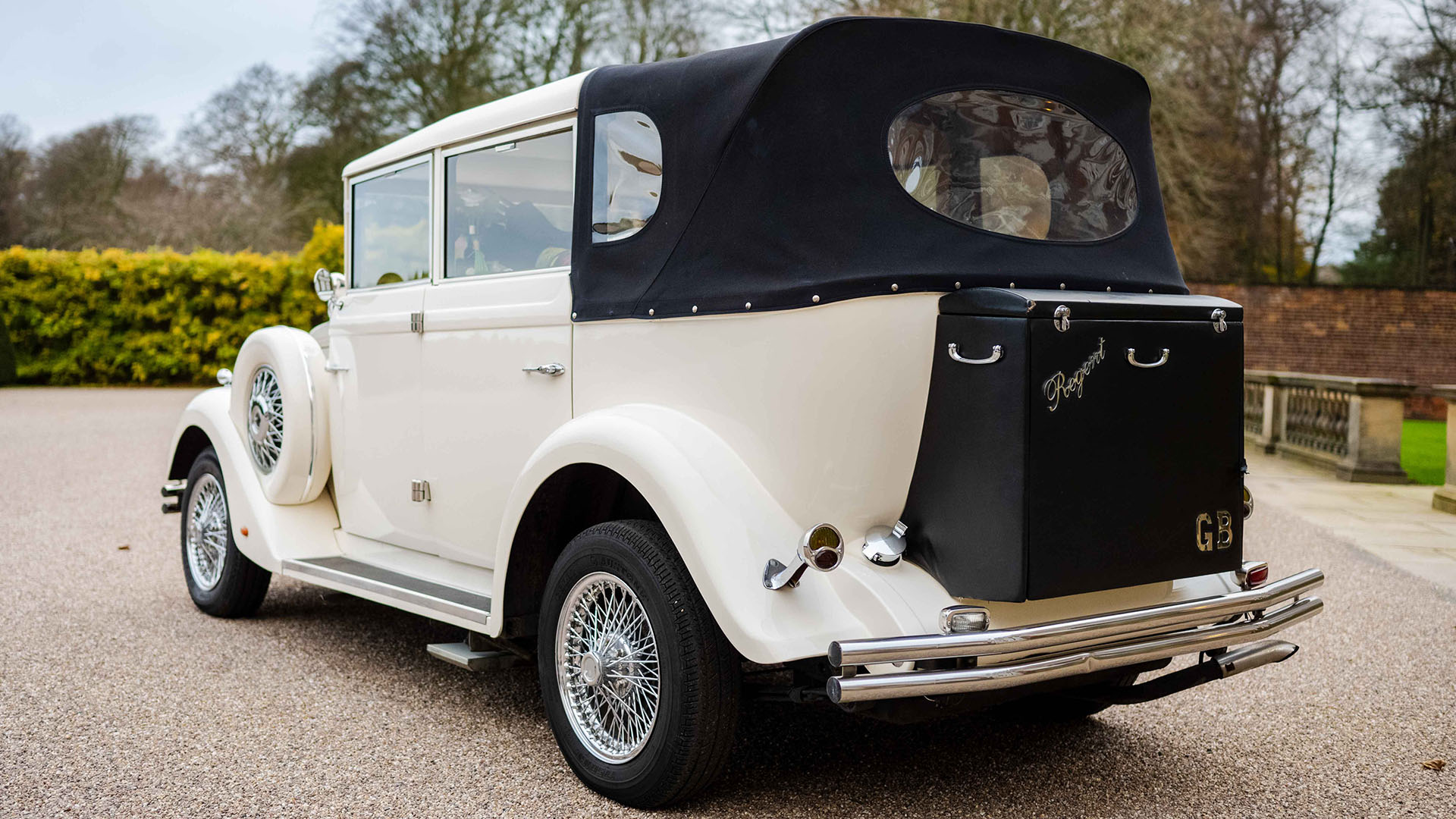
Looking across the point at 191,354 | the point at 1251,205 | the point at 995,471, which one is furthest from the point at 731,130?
the point at 1251,205

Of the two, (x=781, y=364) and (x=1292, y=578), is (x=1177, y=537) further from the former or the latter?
(x=781, y=364)

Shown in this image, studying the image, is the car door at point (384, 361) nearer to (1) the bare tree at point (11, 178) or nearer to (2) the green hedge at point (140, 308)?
(2) the green hedge at point (140, 308)

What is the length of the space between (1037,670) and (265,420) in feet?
12.5

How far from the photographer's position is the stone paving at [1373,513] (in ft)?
25.2

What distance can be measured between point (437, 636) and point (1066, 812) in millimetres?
3093

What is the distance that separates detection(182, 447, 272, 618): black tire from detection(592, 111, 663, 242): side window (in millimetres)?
2709

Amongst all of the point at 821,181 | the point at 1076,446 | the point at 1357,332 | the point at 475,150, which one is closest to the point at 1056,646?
the point at 1076,446

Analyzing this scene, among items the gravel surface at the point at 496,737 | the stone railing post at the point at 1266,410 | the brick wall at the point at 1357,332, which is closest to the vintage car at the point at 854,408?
the gravel surface at the point at 496,737

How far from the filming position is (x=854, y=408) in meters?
3.03

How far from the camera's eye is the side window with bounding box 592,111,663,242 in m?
3.50

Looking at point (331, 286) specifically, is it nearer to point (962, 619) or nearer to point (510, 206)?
point (510, 206)

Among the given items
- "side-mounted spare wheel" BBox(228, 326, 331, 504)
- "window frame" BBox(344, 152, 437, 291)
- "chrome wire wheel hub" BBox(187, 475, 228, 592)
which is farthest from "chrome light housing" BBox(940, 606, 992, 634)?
"chrome wire wheel hub" BBox(187, 475, 228, 592)

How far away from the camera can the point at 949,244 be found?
10.3 feet

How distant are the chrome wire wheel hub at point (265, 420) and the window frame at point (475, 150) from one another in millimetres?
1159
